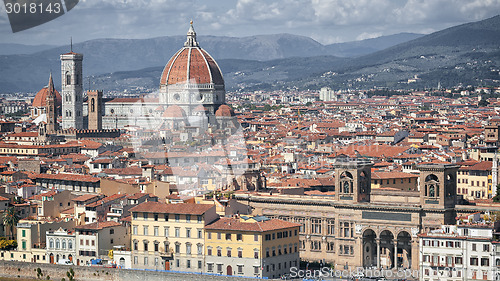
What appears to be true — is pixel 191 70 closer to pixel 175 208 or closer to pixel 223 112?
pixel 223 112

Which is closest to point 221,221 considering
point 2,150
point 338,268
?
point 338,268

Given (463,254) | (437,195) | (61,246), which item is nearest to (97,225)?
(61,246)

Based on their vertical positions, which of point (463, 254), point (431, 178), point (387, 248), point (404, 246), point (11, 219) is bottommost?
point (387, 248)

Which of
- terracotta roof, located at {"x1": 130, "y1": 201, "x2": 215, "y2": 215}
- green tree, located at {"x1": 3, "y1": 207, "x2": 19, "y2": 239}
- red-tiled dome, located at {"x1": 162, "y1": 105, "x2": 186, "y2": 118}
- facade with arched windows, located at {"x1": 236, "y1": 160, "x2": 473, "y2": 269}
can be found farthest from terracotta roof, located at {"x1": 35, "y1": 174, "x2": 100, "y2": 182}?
red-tiled dome, located at {"x1": 162, "y1": 105, "x2": 186, "y2": 118}

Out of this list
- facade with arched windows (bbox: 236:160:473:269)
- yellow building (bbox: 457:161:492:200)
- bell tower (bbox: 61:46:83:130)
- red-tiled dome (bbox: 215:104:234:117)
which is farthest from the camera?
red-tiled dome (bbox: 215:104:234:117)

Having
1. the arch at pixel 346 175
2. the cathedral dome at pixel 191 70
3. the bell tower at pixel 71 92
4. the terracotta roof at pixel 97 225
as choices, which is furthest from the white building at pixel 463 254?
the cathedral dome at pixel 191 70

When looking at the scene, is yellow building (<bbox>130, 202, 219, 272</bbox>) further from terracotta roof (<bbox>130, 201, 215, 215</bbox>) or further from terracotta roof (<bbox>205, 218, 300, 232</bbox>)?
terracotta roof (<bbox>205, 218, 300, 232</bbox>)

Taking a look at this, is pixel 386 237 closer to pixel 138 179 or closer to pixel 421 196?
pixel 421 196

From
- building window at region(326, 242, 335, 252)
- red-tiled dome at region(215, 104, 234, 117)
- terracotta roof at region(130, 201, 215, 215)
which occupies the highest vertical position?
red-tiled dome at region(215, 104, 234, 117)
